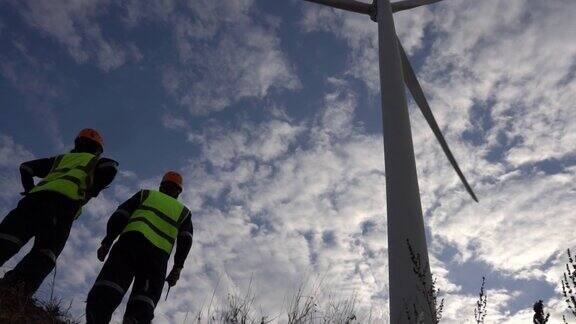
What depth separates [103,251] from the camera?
6.25 m

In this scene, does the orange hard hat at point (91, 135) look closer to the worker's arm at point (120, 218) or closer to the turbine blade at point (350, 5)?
the worker's arm at point (120, 218)

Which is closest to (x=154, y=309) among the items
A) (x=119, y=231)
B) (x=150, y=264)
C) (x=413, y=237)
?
(x=150, y=264)

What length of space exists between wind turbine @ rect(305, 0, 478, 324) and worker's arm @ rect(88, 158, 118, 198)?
3761 millimetres

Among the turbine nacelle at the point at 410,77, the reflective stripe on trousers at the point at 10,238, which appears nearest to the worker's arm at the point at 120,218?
the reflective stripe on trousers at the point at 10,238

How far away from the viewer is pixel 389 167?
8.70 meters

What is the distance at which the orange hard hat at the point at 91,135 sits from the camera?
7.16 m

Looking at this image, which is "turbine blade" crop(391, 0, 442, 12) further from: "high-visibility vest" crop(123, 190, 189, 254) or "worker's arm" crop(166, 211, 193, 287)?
"worker's arm" crop(166, 211, 193, 287)

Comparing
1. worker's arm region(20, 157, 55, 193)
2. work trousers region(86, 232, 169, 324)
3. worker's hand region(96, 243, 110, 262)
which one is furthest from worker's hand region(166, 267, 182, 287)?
A: worker's arm region(20, 157, 55, 193)

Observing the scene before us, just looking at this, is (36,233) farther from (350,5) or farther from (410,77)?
(350,5)

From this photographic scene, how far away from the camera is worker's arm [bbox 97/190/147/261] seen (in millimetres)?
6273

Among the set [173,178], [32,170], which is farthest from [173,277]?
[32,170]

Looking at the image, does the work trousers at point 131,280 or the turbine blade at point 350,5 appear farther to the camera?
the turbine blade at point 350,5

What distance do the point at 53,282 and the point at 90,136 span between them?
2.26m

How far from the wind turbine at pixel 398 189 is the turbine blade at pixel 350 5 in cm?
175
